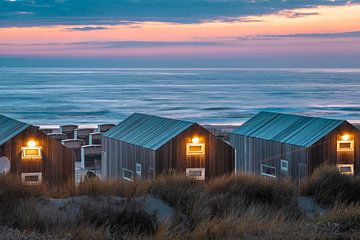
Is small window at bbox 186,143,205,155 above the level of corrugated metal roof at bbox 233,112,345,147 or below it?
below

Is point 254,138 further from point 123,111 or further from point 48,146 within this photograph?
point 123,111

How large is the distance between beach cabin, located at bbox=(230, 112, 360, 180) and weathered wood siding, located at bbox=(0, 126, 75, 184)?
6.07m

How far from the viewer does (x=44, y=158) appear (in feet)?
62.2

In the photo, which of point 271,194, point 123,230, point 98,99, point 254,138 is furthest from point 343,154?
point 98,99

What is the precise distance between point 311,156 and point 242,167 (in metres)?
3.77

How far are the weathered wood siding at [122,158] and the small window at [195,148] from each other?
3.32ft

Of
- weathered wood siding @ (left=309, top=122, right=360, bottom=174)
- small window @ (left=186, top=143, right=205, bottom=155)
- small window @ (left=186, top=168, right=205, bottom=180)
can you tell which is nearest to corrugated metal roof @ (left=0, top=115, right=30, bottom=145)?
small window @ (left=186, top=143, right=205, bottom=155)

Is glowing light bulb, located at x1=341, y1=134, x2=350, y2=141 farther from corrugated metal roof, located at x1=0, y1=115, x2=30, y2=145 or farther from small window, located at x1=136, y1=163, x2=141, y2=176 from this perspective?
corrugated metal roof, located at x1=0, y1=115, x2=30, y2=145

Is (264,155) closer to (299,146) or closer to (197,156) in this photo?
(299,146)

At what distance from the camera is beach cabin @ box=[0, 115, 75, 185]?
18.7 metres

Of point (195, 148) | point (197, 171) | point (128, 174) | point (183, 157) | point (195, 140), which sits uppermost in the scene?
point (195, 140)

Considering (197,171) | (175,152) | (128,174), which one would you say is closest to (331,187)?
(175,152)

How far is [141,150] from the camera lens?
803 inches

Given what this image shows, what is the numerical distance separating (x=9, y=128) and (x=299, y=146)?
8239 mm
